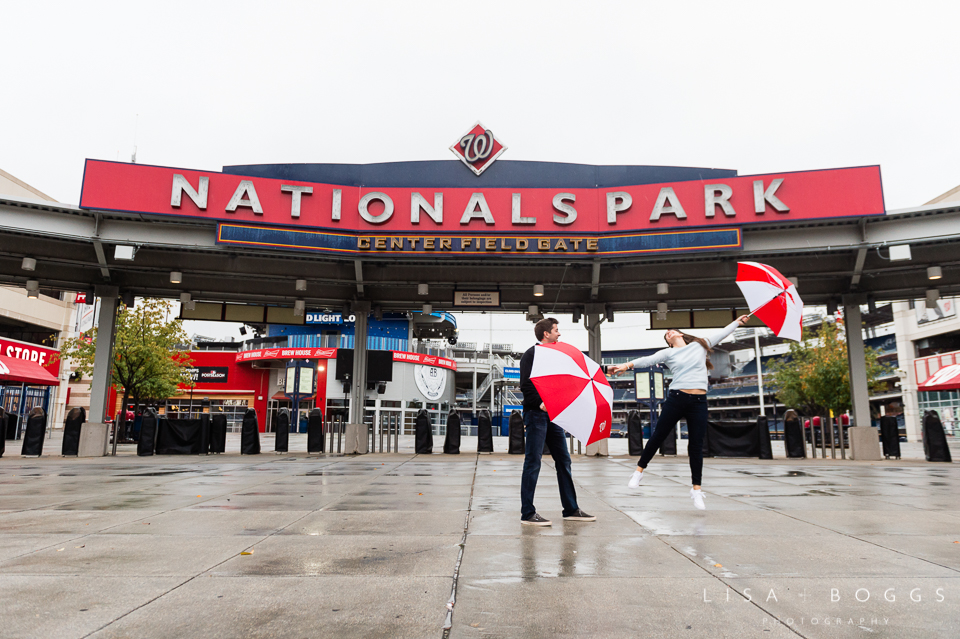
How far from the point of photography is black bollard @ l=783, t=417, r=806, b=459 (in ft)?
55.9

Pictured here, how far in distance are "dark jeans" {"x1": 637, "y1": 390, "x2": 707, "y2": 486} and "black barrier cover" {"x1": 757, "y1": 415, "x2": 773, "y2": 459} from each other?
11.5 meters

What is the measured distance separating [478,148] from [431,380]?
4580cm

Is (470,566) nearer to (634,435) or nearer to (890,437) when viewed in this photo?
(634,435)

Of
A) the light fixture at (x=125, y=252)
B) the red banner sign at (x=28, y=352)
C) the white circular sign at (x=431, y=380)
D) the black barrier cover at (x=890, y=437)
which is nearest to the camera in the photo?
the light fixture at (x=125, y=252)

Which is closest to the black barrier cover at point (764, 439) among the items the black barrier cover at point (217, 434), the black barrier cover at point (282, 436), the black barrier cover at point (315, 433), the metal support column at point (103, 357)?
the black barrier cover at point (315, 433)

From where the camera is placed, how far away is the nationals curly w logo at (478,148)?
A: 16.5 m

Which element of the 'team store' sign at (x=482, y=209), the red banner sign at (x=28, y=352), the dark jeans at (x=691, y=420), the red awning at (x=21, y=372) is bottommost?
the dark jeans at (x=691, y=420)

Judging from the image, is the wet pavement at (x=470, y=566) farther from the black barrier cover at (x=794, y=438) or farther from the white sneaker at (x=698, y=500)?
the black barrier cover at (x=794, y=438)

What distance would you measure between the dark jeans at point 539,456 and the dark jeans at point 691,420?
1.40 metres

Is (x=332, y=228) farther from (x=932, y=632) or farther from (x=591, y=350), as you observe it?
(x=932, y=632)

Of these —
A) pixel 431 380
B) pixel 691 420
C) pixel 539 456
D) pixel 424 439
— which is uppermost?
pixel 431 380

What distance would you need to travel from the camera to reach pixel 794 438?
56.0ft

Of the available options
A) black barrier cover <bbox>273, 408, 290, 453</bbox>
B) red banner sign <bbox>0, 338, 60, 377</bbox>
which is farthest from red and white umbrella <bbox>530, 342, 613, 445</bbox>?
red banner sign <bbox>0, 338, 60, 377</bbox>

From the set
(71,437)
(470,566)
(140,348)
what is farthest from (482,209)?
(140,348)
